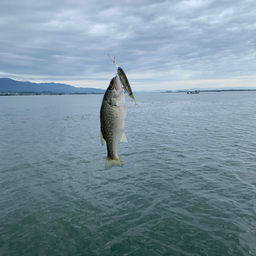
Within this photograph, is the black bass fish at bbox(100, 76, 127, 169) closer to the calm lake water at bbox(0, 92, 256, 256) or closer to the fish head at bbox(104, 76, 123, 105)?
the fish head at bbox(104, 76, 123, 105)

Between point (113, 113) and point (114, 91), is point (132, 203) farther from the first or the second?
point (114, 91)

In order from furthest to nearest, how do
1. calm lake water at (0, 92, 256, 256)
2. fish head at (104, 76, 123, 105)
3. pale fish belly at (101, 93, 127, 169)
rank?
1. calm lake water at (0, 92, 256, 256)
2. pale fish belly at (101, 93, 127, 169)
3. fish head at (104, 76, 123, 105)

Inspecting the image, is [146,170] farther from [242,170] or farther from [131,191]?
[242,170]

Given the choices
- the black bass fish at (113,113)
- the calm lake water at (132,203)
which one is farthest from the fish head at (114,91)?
the calm lake water at (132,203)

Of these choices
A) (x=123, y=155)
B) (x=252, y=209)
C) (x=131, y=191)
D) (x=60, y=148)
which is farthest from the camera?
(x=60, y=148)

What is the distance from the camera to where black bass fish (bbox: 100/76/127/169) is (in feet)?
11.9

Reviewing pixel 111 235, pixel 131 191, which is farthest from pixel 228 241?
pixel 131 191

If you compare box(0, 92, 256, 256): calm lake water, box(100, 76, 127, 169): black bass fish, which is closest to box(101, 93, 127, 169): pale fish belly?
box(100, 76, 127, 169): black bass fish

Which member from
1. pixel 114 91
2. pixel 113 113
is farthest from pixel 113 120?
pixel 114 91

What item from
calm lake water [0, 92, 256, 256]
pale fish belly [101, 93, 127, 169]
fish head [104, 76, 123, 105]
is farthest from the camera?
calm lake water [0, 92, 256, 256]

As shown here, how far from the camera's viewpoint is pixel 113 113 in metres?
4.00

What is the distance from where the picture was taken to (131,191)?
14.7 meters

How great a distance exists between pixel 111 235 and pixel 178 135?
24.5 m

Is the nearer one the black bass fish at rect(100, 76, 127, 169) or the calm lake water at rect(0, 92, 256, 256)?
the black bass fish at rect(100, 76, 127, 169)
